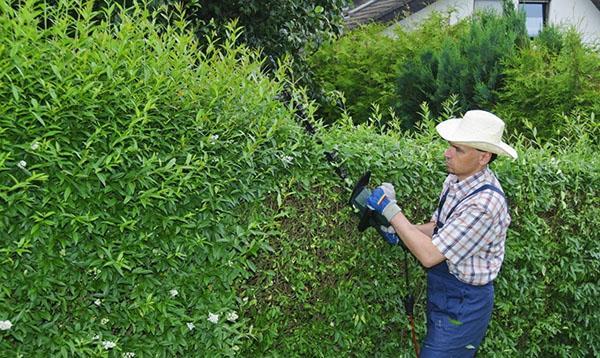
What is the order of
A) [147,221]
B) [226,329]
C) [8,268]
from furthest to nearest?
[226,329], [147,221], [8,268]

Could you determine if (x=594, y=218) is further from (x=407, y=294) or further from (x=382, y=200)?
(x=382, y=200)

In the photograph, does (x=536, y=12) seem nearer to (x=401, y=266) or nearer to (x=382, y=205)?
(x=401, y=266)

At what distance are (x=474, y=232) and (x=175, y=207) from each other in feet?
4.91

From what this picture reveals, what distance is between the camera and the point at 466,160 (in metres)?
3.79

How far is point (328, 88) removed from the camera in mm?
10820

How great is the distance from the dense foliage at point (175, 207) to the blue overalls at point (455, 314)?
0.45m

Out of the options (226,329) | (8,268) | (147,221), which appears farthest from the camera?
(226,329)

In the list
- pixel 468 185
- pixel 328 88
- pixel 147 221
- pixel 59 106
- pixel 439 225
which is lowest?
pixel 328 88

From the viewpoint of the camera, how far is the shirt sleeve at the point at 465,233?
3.56 meters

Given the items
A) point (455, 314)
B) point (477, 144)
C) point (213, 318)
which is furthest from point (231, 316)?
point (477, 144)

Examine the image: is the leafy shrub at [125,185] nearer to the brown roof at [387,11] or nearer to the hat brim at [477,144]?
the hat brim at [477,144]

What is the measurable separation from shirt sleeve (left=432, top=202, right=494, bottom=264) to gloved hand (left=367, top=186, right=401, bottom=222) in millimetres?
250

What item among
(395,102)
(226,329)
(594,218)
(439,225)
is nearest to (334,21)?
(395,102)

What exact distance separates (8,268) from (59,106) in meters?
0.74
